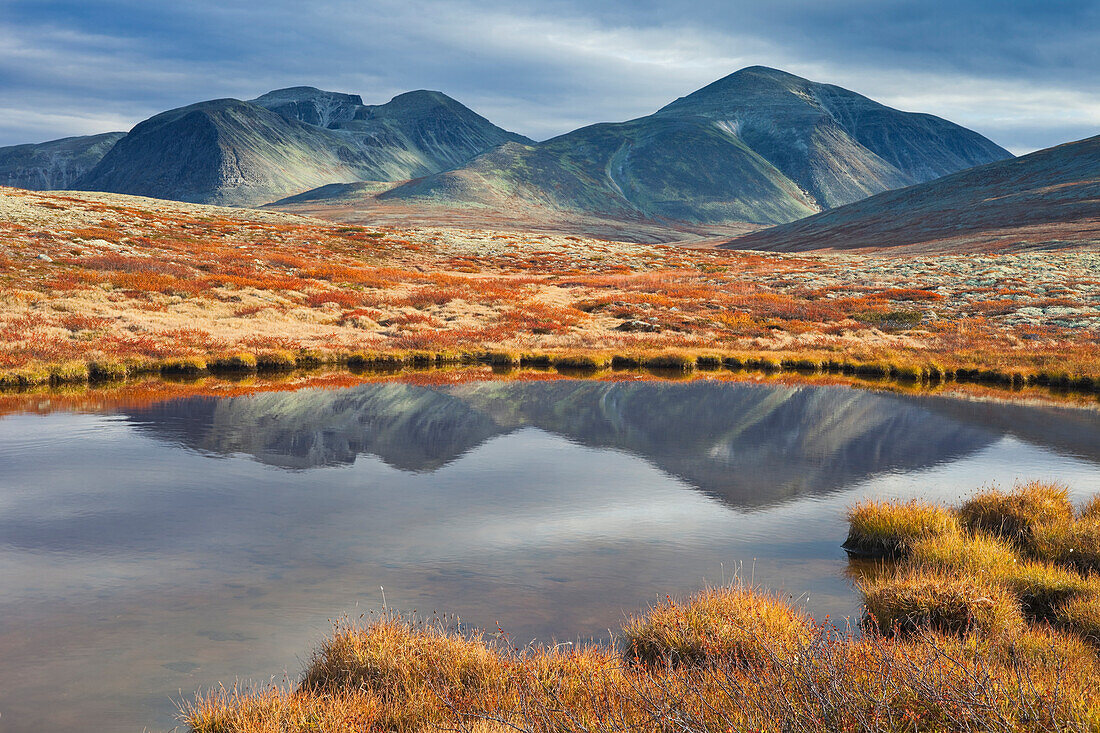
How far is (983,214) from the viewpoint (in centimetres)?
12925

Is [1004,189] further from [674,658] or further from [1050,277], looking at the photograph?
[674,658]

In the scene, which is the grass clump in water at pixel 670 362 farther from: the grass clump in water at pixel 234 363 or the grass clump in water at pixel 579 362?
the grass clump in water at pixel 234 363

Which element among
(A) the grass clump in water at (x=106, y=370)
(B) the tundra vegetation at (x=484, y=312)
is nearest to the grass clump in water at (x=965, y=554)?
(B) the tundra vegetation at (x=484, y=312)

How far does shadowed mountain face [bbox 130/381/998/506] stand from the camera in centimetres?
1995

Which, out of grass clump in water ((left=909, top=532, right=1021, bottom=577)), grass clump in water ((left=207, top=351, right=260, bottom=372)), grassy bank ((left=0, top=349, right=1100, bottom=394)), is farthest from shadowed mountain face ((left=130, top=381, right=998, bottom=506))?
grass clump in water ((left=207, top=351, right=260, bottom=372))

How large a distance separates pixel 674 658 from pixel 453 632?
281cm

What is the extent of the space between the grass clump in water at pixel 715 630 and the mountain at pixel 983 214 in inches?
3954

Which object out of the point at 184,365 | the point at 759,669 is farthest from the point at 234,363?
the point at 759,669

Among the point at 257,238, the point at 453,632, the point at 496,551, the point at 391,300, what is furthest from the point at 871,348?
the point at 257,238

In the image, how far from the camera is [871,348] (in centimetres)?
4334

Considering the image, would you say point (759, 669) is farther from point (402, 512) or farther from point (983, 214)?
point (983, 214)

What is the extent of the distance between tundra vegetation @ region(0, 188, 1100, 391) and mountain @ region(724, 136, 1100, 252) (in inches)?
999

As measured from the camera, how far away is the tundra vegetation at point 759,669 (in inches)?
220

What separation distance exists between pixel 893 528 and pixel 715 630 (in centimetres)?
625
